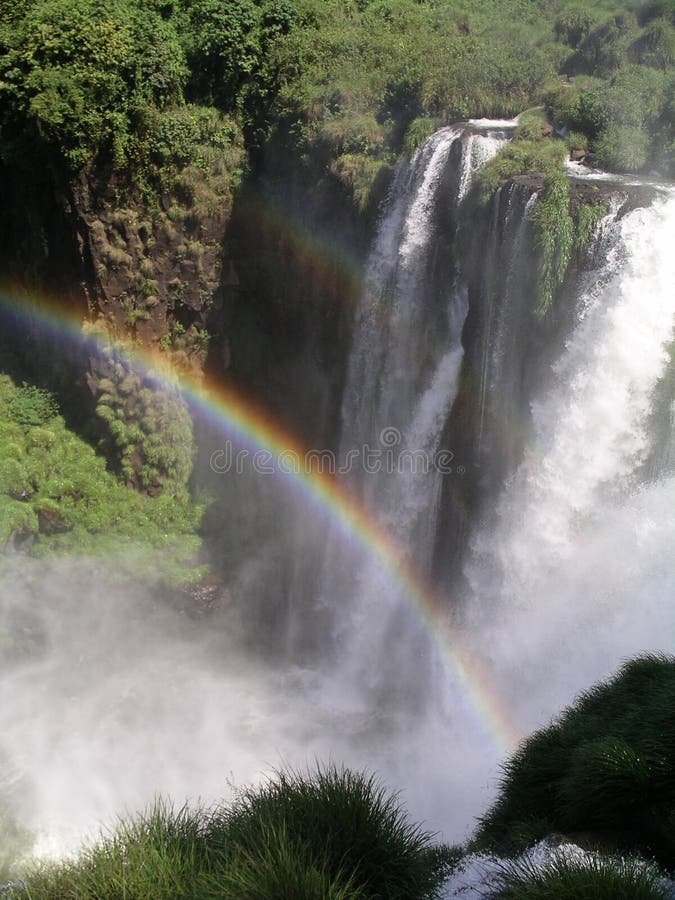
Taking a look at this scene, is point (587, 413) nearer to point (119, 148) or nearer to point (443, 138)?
point (443, 138)

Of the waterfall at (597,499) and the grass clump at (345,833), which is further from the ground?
the waterfall at (597,499)

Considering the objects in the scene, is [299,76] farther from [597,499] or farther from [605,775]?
[605,775]

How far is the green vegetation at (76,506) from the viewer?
15.2 meters

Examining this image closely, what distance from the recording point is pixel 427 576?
13422 mm

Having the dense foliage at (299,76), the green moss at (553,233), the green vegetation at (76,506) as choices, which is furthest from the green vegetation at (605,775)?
the green vegetation at (76,506)

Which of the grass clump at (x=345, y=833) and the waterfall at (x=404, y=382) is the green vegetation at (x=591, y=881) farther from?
the waterfall at (x=404, y=382)

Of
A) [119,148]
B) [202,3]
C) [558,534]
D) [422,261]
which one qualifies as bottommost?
[558,534]

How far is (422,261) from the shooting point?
1312 cm

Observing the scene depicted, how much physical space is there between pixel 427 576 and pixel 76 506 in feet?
24.4

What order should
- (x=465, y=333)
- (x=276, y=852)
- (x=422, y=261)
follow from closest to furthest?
(x=276, y=852) < (x=465, y=333) < (x=422, y=261)

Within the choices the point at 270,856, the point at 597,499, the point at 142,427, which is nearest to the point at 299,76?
the point at 142,427

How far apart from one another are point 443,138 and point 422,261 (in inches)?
82.1

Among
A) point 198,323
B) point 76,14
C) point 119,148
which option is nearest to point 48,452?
point 198,323

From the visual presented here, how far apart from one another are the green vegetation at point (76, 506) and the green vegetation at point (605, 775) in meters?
10.0
